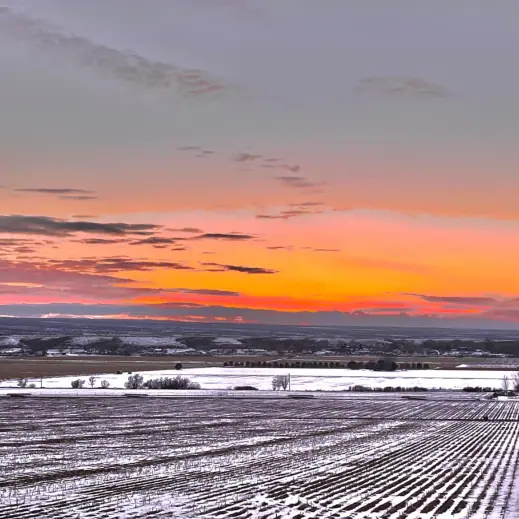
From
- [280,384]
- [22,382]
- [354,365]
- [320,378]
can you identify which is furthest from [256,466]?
[354,365]

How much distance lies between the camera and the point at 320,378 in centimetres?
15175

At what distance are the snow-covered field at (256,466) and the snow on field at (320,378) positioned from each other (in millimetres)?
57165

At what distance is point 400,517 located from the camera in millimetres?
24109

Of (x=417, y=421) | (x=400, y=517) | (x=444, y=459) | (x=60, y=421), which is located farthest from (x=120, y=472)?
(x=417, y=421)

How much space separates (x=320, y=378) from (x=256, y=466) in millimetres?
116801

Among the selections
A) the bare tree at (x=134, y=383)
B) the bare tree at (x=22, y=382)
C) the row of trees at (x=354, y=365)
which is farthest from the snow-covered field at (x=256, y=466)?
the row of trees at (x=354, y=365)

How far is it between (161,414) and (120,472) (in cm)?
4006

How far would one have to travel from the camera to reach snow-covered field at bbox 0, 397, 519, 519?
25561 millimetres

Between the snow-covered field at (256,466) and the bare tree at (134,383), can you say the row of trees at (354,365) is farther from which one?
the snow-covered field at (256,466)

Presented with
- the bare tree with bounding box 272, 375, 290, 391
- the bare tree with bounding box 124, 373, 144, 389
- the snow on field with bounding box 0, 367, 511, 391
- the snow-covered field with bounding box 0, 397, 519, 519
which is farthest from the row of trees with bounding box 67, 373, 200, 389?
the snow-covered field with bounding box 0, 397, 519, 519

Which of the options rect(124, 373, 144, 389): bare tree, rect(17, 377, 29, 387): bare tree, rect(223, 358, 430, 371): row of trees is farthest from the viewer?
rect(223, 358, 430, 371): row of trees

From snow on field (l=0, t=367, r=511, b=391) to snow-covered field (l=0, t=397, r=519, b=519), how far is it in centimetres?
5717

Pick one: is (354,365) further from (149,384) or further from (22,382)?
(22,382)

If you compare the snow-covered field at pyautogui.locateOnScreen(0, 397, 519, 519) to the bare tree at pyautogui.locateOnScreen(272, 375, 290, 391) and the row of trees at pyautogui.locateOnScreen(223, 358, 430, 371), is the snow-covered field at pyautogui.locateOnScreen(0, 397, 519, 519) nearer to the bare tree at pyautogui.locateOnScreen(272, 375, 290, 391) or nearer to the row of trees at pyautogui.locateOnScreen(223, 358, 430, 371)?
the bare tree at pyautogui.locateOnScreen(272, 375, 290, 391)
